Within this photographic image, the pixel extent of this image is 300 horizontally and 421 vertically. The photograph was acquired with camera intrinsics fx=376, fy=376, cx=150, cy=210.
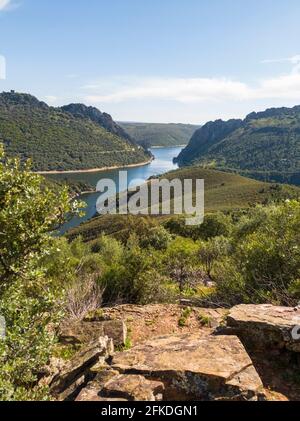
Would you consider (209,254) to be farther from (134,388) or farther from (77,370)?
(134,388)

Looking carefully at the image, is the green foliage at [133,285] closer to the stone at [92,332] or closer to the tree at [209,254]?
the stone at [92,332]

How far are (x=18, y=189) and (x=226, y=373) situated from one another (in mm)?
6058

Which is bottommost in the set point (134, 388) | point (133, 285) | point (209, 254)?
point (209, 254)

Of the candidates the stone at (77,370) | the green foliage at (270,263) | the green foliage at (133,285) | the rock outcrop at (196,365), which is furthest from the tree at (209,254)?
the stone at (77,370)

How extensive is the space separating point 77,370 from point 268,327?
4539 mm

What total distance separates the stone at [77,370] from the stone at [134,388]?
1249 mm

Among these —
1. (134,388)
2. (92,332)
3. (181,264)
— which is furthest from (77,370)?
(181,264)

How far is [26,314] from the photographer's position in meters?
8.99

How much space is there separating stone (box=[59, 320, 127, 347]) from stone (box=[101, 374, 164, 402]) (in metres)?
3.85

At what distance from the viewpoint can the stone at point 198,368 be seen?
685 cm

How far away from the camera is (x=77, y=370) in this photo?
8.45 meters

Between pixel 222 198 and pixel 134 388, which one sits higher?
pixel 134 388

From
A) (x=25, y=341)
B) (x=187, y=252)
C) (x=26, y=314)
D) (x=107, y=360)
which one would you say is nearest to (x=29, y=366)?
(x=25, y=341)

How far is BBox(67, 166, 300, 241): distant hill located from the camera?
10529cm
